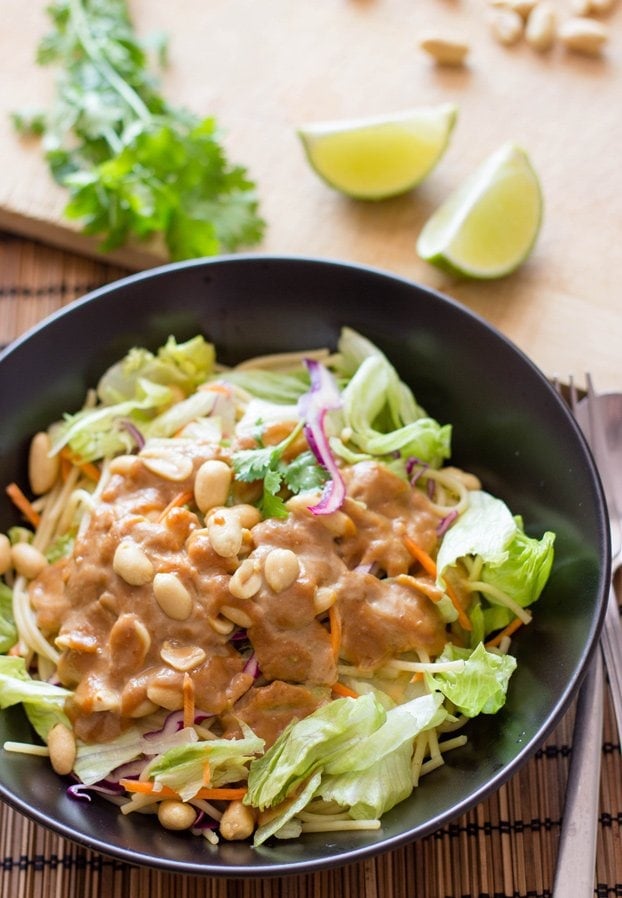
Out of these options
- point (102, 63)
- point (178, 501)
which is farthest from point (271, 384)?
point (102, 63)

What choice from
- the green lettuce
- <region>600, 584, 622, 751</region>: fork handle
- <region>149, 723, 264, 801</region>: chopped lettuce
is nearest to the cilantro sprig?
the green lettuce

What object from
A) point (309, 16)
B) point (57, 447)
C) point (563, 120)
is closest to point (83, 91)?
point (309, 16)

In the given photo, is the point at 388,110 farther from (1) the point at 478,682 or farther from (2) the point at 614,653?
(1) the point at 478,682

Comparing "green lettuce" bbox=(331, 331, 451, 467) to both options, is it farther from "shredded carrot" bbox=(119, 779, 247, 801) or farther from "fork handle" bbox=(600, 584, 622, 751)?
"shredded carrot" bbox=(119, 779, 247, 801)

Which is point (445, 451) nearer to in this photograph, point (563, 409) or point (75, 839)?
point (563, 409)

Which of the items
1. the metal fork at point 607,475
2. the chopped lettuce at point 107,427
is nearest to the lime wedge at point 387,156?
the metal fork at point 607,475

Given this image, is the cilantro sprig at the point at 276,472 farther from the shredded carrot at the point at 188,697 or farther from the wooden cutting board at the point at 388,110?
the wooden cutting board at the point at 388,110
